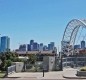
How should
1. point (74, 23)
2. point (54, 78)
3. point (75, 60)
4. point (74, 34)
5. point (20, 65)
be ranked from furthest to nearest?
point (74, 34), point (74, 23), point (75, 60), point (20, 65), point (54, 78)

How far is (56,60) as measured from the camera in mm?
50250

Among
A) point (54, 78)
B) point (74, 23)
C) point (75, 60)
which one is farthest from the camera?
point (74, 23)

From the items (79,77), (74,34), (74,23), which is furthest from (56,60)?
(74,34)

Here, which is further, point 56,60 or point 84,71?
point 56,60

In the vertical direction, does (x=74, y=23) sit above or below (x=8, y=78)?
above

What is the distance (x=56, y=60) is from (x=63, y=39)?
3314 inches

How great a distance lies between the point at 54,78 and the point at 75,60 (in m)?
22.4

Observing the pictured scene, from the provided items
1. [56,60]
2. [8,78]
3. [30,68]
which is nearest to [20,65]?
[30,68]

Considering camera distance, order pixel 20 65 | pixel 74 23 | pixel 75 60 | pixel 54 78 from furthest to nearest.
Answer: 1. pixel 74 23
2. pixel 75 60
3. pixel 20 65
4. pixel 54 78

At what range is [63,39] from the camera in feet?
440

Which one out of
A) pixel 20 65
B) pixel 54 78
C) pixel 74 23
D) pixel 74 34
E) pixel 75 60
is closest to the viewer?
pixel 54 78

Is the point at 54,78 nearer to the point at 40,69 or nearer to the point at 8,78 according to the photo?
the point at 8,78

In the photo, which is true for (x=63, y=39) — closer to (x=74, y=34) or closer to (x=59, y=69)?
(x=74, y=34)

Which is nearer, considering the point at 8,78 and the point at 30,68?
the point at 8,78
